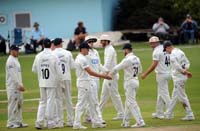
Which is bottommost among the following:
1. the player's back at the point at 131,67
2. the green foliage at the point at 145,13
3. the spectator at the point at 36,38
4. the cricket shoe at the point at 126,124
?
the cricket shoe at the point at 126,124

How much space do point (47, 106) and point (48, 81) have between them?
69cm

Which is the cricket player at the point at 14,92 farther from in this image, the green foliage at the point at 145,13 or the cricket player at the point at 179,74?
the green foliage at the point at 145,13

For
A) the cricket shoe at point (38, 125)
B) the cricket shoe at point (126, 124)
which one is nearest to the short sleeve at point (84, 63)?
the cricket shoe at point (126, 124)

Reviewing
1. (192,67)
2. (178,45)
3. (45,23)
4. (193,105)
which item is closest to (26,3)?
(45,23)

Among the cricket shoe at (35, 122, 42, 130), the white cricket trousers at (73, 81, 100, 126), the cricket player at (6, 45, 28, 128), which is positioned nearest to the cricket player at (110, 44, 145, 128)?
the white cricket trousers at (73, 81, 100, 126)

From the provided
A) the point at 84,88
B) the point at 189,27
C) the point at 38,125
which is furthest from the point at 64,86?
the point at 189,27

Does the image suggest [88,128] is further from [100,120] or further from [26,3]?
[26,3]

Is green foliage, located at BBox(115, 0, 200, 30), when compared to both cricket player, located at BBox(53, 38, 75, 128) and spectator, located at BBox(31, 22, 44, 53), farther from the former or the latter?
cricket player, located at BBox(53, 38, 75, 128)

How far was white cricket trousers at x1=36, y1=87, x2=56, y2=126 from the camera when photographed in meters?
21.2

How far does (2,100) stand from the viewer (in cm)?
2909

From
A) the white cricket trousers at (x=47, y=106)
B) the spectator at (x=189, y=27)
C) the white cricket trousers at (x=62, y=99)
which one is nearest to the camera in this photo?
the white cricket trousers at (x=47, y=106)

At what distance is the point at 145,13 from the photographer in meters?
55.8

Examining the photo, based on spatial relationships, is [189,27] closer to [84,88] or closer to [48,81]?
[48,81]

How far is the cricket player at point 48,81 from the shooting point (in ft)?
69.5
